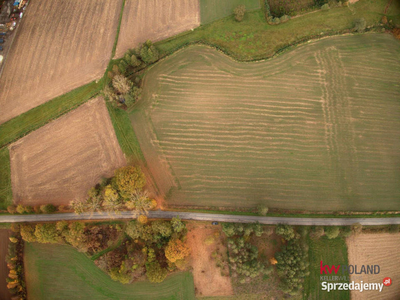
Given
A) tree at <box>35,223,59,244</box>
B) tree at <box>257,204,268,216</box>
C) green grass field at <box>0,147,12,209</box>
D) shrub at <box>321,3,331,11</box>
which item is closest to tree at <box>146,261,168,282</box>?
tree at <box>35,223,59,244</box>

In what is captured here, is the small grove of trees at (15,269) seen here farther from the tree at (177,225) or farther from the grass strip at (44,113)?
the tree at (177,225)

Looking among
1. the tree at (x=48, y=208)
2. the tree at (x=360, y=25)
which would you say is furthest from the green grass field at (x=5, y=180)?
the tree at (x=360, y=25)

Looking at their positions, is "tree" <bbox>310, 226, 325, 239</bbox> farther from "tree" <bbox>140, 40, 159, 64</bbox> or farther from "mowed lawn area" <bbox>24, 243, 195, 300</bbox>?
"tree" <bbox>140, 40, 159, 64</bbox>

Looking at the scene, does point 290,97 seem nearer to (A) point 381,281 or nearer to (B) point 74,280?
(A) point 381,281

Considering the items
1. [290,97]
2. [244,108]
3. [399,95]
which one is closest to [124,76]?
[244,108]

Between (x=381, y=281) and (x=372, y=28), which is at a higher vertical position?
(x=372, y=28)

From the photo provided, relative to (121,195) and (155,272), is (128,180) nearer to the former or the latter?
(121,195)

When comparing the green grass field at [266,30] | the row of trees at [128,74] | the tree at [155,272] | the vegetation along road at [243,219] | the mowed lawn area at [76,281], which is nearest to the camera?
the tree at [155,272]
